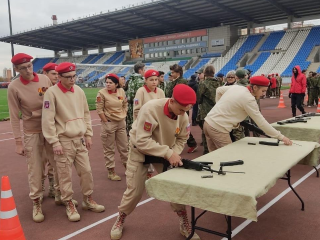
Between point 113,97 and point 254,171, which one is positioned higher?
point 113,97

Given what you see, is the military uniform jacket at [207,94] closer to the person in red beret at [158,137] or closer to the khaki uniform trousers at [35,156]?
the person in red beret at [158,137]

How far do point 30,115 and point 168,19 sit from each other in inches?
1542

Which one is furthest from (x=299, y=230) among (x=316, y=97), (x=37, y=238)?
(x=316, y=97)

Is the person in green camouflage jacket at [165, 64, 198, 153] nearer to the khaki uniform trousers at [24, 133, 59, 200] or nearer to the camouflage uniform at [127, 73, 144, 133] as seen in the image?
the camouflage uniform at [127, 73, 144, 133]

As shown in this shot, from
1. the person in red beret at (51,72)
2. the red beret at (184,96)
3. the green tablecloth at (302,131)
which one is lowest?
the green tablecloth at (302,131)

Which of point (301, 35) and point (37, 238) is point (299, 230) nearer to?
point (37, 238)

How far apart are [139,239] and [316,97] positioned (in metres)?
15.1

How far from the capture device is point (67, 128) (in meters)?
3.72

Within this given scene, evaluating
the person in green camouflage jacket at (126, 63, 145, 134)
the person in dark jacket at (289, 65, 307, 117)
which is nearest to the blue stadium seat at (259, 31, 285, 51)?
the person in dark jacket at (289, 65, 307, 117)

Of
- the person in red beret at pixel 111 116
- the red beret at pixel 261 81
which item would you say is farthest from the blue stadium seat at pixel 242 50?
the red beret at pixel 261 81

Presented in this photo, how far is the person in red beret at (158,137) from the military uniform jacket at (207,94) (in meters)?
3.30

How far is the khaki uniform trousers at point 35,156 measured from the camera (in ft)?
12.7

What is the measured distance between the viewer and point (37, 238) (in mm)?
3414

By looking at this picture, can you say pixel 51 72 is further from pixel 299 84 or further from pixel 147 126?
pixel 299 84
